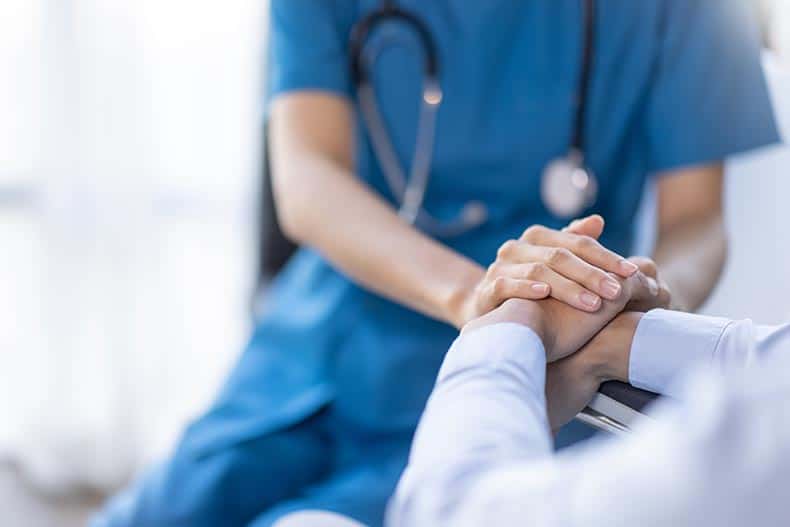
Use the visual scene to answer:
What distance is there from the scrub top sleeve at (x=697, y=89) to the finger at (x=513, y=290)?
1.23 ft

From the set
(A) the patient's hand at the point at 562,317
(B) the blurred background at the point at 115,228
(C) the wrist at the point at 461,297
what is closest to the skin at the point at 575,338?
(A) the patient's hand at the point at 562,317

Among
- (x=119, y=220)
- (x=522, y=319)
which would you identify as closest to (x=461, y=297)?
(x=522, y=319)

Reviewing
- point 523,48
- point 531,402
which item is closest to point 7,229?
point 523,48

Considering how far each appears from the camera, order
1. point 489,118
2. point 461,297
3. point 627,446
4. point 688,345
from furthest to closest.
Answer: point 489,118 < point 461,297 < point 688,345 < point 627,446

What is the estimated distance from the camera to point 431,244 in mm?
918

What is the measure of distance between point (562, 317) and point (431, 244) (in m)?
0.30

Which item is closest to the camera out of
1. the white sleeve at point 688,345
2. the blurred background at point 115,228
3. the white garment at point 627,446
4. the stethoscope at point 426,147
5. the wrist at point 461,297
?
the white garment at point 627,446

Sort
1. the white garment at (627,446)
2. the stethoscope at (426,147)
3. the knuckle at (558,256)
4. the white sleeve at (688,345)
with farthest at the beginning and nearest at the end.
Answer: the stethoscope at (426,147), the knuckle at (558,256), the white sleeve at (688,345), the white garment at (627,446)

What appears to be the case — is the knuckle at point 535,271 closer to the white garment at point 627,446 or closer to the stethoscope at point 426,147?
the white garment at point 627,446

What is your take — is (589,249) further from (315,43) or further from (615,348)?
(315,43)

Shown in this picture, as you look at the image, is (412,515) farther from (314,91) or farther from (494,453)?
(314,91)

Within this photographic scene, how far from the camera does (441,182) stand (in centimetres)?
107

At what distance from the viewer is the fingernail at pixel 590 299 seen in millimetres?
627

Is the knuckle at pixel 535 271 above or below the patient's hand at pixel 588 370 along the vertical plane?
above
